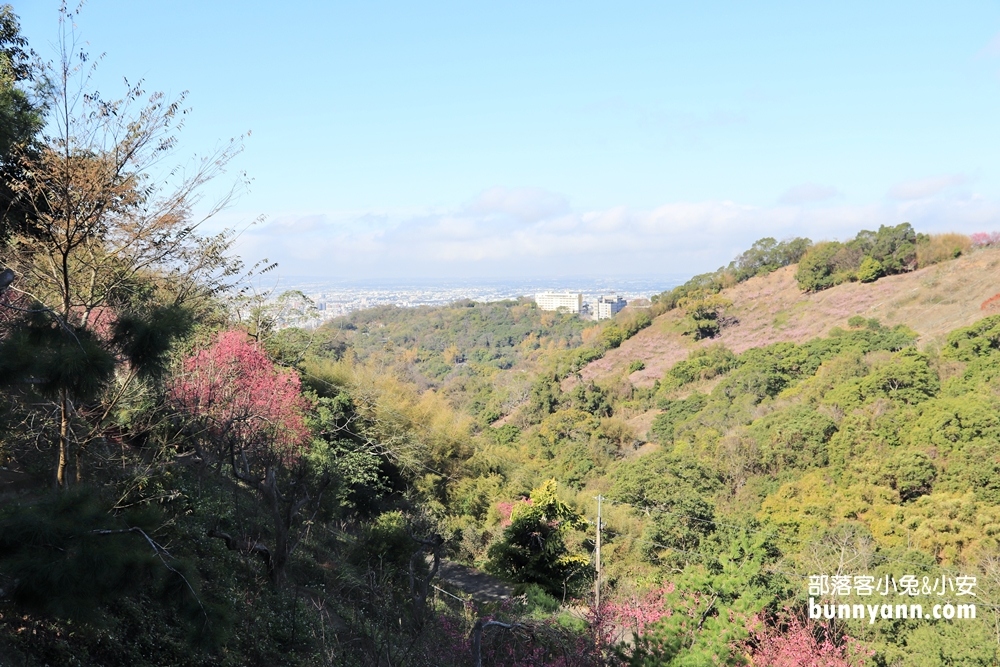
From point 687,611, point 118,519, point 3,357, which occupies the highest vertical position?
point 3,357

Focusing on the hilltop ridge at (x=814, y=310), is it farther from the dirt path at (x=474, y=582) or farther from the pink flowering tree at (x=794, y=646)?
the pink flowering tree at (x=794, y=646)

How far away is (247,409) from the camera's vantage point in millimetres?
9836

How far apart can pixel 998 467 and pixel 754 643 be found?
8.76m

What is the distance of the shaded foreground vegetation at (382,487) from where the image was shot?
3350 millimetres

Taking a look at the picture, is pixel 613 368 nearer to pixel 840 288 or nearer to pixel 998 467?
pixel 840 288

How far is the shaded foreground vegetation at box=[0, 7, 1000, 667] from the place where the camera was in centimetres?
335

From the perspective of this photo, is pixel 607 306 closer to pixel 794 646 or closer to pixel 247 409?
pixel 247 409

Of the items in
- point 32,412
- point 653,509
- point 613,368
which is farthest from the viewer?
A: point 613,368

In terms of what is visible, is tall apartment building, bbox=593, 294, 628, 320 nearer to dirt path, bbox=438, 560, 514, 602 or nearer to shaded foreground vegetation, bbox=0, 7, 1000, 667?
shaded foreground vegetation, bbox=0, 7, 1000, 667

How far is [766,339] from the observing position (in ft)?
98.7

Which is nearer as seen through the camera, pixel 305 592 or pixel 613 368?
pixel 305 592

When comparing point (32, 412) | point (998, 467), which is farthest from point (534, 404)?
point (32, 412)

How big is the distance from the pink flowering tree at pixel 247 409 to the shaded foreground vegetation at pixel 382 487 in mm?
76

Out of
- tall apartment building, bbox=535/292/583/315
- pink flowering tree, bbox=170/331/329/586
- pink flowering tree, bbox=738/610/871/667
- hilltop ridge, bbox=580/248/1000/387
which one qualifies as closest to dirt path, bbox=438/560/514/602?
pink flowering tree, bbox=170/331/329/586
